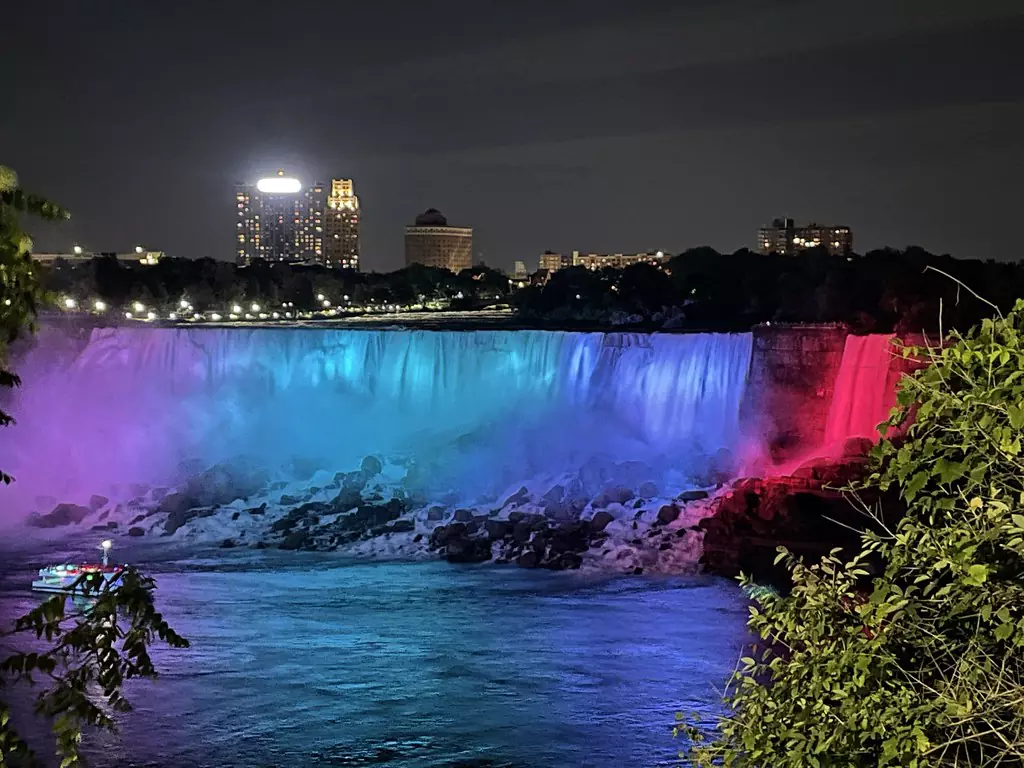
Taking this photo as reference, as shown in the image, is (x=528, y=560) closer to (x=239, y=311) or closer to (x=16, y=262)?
(x=16, y=262)

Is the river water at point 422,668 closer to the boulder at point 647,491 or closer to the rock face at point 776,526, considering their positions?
the rock face at point 776,526

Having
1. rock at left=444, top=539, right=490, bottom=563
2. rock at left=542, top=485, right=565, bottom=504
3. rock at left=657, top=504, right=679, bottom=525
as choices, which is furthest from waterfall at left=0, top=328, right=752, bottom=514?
rock at left=444, top=539, right=490, bottom=563

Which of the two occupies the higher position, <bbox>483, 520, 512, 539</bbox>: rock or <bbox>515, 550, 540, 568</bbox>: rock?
<bbox>483, 520, 512, 539</bbox>: rock

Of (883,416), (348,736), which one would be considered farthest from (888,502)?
(348,736)

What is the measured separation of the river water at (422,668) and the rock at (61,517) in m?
4.18

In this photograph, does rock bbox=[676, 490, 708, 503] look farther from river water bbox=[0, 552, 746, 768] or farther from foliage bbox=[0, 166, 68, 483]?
foliage bbox=[0, 166, 68, 483]

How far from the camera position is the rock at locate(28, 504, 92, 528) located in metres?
23.3

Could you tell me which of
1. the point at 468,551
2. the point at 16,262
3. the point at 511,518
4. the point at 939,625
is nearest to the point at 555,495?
the point at 511,518

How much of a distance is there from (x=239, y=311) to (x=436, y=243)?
97145 mm

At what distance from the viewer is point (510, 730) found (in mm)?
11961

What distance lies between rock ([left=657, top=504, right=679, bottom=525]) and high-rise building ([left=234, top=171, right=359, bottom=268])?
454ft

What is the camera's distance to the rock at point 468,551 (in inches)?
781

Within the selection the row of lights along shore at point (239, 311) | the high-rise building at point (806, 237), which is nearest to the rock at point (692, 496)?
the row of lights along shore at point (239, 311)

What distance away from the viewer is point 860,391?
22.7 metres
